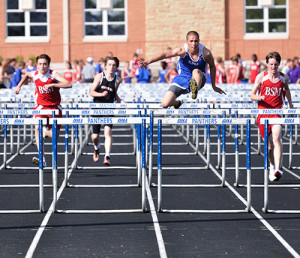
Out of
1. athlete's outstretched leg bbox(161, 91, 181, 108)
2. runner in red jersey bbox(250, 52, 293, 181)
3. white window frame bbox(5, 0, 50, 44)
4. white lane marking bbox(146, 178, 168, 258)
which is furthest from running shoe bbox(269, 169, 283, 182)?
white window frame bbox(5, 0, 50, 44)

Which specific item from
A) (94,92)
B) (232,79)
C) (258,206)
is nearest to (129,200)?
(258,206)

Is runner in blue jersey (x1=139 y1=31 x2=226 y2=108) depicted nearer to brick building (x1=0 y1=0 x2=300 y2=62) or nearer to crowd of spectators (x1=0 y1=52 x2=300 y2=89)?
crowd of spectators (x1=0 y1=52 x2=300 y2=89)

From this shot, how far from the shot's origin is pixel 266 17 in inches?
1815

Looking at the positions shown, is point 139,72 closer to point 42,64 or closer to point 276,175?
point 42,64

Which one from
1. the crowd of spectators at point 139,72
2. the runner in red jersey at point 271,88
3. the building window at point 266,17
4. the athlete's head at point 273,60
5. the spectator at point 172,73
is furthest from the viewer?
the building window at point 266,17

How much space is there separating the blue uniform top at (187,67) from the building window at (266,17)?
32449 millimetres

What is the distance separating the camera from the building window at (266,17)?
149 feet

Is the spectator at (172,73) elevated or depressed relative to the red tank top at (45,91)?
elevated

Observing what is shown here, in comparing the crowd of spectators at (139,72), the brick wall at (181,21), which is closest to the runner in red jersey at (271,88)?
the crowd of spectators at (139,72)

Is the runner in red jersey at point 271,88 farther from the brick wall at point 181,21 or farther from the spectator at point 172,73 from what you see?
the brick wall at point 181,21

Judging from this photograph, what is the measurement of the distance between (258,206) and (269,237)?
2032 mm

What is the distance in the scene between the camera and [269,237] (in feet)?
30.7

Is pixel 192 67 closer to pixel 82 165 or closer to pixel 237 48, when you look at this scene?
pixel 82 165

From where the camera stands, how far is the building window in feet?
149
